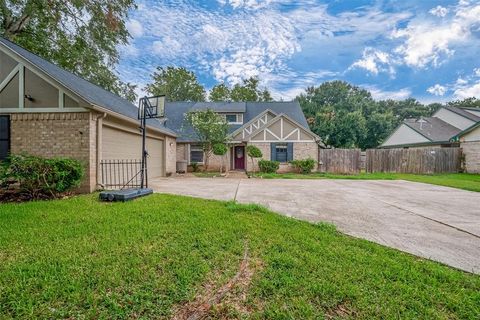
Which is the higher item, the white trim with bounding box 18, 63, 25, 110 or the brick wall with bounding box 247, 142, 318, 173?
the white trim with bounding box 18, 63, 25, 110

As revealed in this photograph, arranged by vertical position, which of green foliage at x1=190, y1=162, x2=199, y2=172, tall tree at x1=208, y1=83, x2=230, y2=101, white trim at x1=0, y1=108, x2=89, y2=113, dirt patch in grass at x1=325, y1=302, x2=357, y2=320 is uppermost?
tall tree at x1=208, y1=83, x2=230, y2=101

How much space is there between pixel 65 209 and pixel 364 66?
66.9 feet

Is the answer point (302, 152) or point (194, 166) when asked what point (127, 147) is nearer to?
point (194, 166)

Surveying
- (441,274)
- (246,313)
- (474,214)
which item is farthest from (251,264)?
(474,214)

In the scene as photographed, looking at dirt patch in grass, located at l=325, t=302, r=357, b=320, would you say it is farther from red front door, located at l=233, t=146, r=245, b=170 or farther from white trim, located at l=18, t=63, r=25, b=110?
red front door, located at l=233, t=146, r=245, b=170

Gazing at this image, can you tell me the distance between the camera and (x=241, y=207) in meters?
4.91

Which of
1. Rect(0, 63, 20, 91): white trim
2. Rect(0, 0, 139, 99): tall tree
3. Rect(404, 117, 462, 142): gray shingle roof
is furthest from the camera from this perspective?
Rect(404, 117, 462, 142): gray shingle roof

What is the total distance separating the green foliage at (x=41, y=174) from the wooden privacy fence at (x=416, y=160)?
57.5ft

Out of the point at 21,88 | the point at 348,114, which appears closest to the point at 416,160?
the point at 348,114

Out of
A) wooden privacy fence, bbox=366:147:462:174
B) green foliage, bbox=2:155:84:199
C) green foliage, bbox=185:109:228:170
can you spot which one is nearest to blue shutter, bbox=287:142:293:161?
green foliage, bbox=185:109:228:170

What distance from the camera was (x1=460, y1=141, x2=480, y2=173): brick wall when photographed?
48.7 ft

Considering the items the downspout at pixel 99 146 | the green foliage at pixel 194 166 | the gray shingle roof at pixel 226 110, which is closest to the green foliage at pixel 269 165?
the gray shingle roof at pixel 226 110

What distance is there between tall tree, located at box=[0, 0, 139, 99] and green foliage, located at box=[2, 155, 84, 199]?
10.3 m

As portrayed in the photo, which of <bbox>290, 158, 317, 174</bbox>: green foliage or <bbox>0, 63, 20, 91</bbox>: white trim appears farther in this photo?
<bbox>290, 158, 317, 174</bbox>: green foliage
